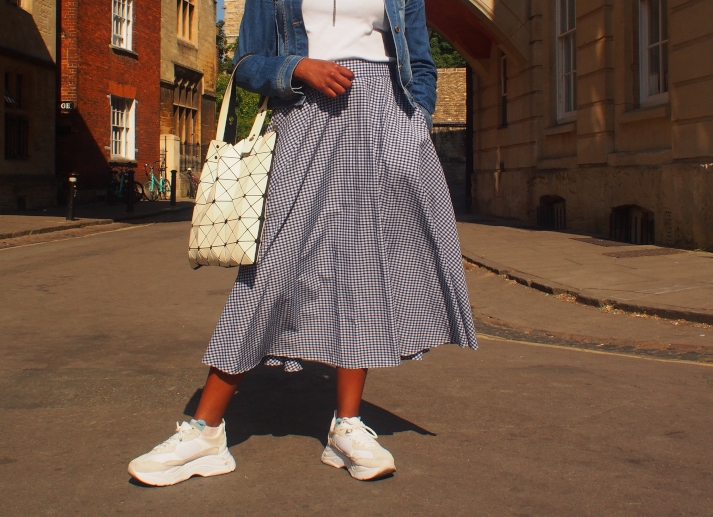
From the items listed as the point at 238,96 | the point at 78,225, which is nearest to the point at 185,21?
the point at 238,96

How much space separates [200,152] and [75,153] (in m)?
9.76

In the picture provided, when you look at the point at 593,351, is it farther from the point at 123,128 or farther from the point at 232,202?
the point at 123,128

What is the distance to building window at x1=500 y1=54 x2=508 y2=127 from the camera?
726 inches

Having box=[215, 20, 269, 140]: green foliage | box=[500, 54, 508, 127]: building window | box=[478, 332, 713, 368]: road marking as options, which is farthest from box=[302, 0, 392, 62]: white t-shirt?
box=[215, 20, 269, 140]: green foliage

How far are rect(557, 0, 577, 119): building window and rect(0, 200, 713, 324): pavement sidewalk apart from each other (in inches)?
91.2

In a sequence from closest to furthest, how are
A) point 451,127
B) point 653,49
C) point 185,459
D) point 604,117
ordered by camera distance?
1. point 185,459
2. point 653,49
3. point 604,117
4. point 451,127

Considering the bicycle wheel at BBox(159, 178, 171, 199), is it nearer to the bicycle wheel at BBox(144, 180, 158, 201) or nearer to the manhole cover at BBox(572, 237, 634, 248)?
the bicycle wheel at BBox(144, 180, 158, 201)

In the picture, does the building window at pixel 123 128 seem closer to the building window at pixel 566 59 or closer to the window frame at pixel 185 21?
the window frame at pixel 185 21

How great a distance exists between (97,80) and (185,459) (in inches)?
955

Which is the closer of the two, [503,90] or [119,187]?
[503,90]

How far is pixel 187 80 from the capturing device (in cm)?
3269

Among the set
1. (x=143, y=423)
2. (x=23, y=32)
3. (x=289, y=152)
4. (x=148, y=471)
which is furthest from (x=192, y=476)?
(x=23, y=32)

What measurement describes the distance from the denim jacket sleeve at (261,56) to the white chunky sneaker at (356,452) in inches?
47.2

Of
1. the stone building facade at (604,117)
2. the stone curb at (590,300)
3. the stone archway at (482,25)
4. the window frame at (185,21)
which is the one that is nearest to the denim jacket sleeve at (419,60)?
the stone curb at (590,300)
